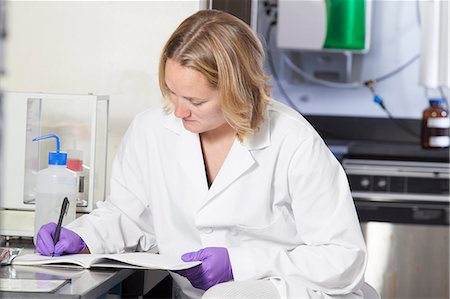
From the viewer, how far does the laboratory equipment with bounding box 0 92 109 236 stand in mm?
1785

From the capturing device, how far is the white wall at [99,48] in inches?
75.4

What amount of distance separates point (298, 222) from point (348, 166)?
1.88 meters

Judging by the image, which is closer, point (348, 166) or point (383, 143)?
point (348, 166)

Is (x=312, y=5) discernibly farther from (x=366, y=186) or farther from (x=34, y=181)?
(x=34, y=181)

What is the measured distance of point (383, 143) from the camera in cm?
376

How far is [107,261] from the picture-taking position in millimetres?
1408

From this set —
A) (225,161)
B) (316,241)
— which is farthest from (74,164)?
(316,241)

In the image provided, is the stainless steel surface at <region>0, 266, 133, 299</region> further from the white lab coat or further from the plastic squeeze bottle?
the plastic squeeze bottle

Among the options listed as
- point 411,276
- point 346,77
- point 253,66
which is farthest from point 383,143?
point 253,66

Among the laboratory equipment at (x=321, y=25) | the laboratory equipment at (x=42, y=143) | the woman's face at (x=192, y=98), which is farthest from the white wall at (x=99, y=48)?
the laboratory equipment at (x=321, y=25)

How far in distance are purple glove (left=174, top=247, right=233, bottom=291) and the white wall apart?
626 mm

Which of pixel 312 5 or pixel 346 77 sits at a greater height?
pixel 312 5

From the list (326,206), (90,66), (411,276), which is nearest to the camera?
(326,206)

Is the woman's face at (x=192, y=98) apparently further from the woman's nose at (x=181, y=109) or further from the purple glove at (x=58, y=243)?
the purple glove at (x=58, y=243)
